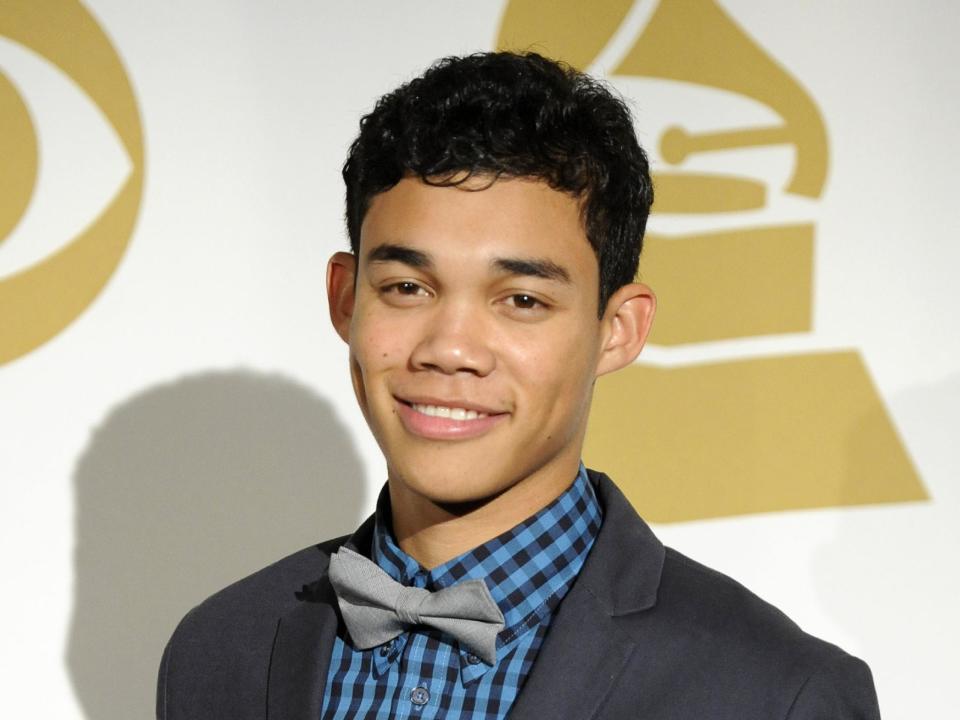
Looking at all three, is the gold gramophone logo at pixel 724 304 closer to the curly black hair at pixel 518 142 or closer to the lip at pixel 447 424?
the curly black hair at pixel 518 142

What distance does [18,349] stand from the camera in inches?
110

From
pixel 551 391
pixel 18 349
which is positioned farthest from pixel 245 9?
pixel 551 391

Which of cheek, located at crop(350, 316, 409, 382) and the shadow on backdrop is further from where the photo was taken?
the shadow on backdrop

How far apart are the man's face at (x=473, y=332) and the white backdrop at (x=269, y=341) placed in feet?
Result: 3.53

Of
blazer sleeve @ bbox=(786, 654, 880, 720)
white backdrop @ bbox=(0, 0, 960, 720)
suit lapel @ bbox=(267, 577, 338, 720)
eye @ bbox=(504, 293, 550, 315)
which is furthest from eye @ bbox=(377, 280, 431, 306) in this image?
white backdrop @ bbox=(0, 0, 960, 720)

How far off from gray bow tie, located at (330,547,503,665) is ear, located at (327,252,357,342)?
31cm

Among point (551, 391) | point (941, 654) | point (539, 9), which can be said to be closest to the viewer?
point (551, 391)

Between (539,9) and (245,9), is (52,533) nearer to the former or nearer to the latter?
(245,9)

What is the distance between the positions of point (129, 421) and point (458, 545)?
3.96 feet

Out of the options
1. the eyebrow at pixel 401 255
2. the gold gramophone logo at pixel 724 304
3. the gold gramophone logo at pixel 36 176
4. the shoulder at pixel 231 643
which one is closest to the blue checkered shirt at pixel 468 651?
the shoulder at pixel 231 643

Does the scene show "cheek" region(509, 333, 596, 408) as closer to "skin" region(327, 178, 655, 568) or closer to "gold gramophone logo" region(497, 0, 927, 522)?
"skin" region(327, 178, 655, 568)

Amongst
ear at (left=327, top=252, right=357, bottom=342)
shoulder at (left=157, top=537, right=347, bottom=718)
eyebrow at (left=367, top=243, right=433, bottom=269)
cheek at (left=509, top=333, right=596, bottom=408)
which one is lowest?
shoulder at (left=157, top=537, right=347, bottom=718)

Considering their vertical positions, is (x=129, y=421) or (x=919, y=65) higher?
(x=919, y=65)

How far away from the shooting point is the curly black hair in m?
1.74
